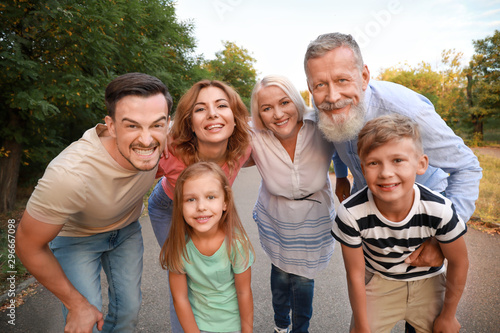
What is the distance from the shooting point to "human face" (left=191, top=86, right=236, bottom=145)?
2322 millimetres

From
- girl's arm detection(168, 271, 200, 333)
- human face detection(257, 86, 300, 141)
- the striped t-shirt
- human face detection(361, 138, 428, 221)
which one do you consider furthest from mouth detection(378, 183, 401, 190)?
girl's arm detection(168, 271, 200, 333)

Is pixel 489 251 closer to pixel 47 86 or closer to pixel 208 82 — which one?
pixel 208 82

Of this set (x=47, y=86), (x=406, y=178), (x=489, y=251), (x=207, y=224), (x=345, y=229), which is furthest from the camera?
(x=47, y=86)

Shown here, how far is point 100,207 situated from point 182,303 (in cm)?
84

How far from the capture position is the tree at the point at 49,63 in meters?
4.98

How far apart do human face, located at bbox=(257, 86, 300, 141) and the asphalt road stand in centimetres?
188

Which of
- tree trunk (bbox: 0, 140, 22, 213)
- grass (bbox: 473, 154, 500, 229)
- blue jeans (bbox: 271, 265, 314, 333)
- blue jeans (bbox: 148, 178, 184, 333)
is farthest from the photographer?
tree trunk (bbox: 0, 140, 22, 213)

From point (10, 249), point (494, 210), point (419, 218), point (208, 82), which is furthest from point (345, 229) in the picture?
point (494, 210)

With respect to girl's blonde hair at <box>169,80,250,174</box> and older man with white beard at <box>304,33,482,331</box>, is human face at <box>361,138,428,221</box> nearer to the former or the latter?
older man with white beard at <box>304,33,482,331</box>

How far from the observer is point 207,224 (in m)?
1.97

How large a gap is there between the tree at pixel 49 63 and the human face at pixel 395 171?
5.03 m

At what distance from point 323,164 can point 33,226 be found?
201cm

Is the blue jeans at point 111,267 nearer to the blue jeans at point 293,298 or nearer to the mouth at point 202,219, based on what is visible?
the mouth at point 202,219

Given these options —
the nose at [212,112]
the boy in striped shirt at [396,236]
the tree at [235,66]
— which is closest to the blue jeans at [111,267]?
the nose at [212,112]
